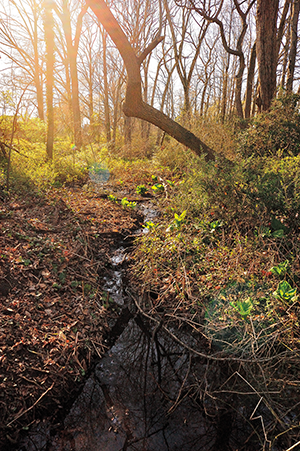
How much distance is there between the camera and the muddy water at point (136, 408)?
2127mm

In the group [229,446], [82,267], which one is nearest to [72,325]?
[82,267]

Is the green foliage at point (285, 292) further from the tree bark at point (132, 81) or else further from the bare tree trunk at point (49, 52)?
the bare tree trunk at point (49, 52)

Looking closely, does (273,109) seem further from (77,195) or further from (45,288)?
(45,288)

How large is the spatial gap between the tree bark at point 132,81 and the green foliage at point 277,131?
1.03 metres

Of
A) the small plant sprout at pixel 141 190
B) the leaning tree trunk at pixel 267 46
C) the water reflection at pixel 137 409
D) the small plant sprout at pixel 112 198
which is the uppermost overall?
the leaning tree trunk at pixel 267 46

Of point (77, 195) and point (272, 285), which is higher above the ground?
point (77, 195)

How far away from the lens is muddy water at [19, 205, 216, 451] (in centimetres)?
213

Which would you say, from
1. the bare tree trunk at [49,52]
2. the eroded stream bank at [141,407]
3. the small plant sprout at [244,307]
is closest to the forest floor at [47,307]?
the eroded stream bank at [141,407]

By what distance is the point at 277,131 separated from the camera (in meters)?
6.15

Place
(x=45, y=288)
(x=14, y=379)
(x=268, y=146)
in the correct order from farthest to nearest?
(x=268, y=146) < (x=45, y=288) < (x=14, y=379)

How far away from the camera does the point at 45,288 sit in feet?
11.7

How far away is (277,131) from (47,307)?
18.9ft

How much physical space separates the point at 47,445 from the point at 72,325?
3.96 ft

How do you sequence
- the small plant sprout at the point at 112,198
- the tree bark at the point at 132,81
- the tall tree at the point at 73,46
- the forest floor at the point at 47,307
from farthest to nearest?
1. the tall tree at the point at 73,46
2. the small plant sprout at the point at 112,198
3. the tree bark at the point at 132,81
4. the forest floor at the point at 47,307
